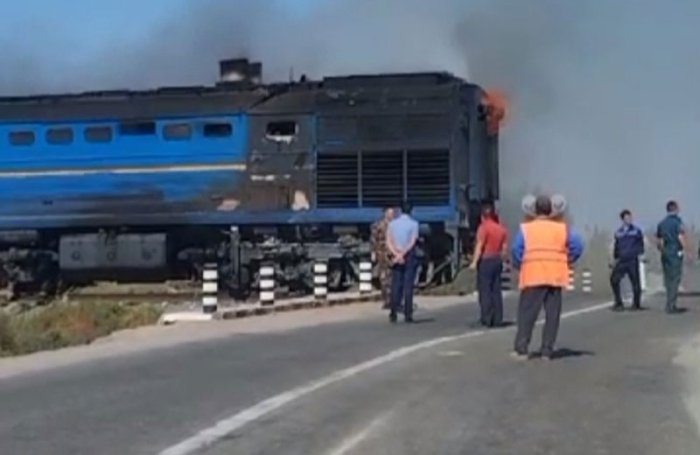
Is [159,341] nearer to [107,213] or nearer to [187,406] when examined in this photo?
[187,406]

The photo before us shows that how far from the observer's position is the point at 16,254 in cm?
3597

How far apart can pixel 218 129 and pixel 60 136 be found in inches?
161

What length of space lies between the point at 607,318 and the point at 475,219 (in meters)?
11.0

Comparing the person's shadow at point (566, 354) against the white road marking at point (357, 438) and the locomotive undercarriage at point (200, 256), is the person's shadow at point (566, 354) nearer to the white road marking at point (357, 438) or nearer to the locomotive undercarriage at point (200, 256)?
the white road marking at point (357, 438)

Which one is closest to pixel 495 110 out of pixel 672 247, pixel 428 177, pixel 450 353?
pixel 428 177

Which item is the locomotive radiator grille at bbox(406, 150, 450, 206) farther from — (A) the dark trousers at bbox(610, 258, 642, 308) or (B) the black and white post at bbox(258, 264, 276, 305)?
(A) the dark trousers at bbox(610, 258, 642, 308)

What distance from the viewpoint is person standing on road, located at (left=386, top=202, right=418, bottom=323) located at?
76.2ft

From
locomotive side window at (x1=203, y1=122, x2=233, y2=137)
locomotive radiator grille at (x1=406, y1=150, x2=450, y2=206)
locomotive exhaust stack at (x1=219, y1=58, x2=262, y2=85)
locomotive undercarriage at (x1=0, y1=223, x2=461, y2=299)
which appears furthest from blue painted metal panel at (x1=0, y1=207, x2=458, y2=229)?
locomotive exhaust stack at (x1=219, y1=58, x2=262, y2=85)

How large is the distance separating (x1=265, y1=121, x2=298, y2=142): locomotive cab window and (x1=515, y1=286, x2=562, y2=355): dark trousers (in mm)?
18595

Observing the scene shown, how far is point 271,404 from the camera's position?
12.9 m

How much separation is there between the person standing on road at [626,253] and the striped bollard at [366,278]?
22.9ft

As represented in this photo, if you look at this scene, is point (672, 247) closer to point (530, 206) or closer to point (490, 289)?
point (490, 289)

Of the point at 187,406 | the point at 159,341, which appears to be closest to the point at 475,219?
the point at 159,341

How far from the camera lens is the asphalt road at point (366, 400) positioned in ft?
35.2
